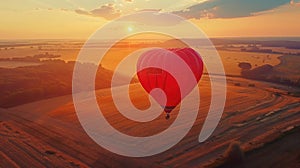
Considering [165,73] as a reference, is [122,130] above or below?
below

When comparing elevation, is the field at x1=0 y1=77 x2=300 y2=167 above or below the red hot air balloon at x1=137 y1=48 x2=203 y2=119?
below

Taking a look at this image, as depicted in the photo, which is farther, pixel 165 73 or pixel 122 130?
pixel 122 130

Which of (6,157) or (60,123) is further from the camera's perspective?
(60,123)

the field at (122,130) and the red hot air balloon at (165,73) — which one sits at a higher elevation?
the red hot air balloon at (165,73)

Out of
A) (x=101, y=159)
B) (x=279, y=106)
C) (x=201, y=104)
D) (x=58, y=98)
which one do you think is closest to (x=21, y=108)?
(x=58, y=98)

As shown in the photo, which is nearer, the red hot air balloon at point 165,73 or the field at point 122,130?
the red hot air balloon at point 165,73

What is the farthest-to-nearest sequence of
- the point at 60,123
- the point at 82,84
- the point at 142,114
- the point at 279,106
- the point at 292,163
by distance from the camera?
the point at 82,84 < the point at 279,106 < the point at 142,114 < the point at 60,123 < the point at 292,163

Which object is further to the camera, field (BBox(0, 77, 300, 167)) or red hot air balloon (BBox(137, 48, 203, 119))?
field (BBox(0, 77, 300, 167))

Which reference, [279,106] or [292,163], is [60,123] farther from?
[279,106]
